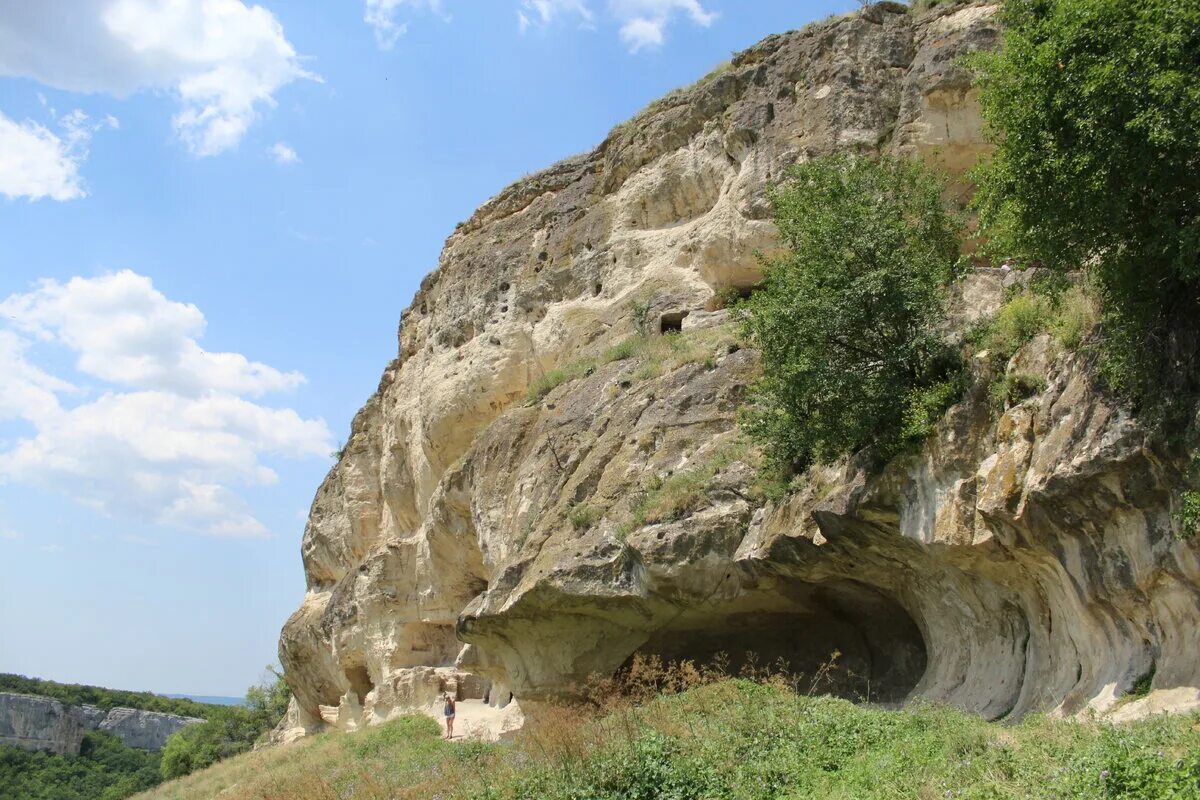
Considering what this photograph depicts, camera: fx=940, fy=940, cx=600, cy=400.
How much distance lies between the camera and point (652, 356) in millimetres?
17953

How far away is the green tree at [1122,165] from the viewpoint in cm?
821

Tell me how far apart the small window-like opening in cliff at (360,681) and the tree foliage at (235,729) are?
23017 mm

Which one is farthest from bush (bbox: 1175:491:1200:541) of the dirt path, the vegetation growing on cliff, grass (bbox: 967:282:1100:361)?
the vegetation growing on cliff

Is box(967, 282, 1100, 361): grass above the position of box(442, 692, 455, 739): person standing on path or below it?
above

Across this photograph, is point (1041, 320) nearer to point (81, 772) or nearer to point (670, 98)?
point (670, 98)

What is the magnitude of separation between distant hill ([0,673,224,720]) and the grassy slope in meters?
87.3

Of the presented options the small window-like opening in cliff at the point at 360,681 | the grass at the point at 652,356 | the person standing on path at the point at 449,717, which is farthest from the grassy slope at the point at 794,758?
the small window-like opening in cliff at the point at 360,681

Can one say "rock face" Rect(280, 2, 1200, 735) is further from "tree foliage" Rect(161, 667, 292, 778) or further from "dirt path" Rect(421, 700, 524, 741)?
"tree foliage" Rect(161, 667, 292, 778)

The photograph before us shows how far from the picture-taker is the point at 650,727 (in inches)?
412

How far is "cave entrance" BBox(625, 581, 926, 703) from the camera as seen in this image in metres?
13.8

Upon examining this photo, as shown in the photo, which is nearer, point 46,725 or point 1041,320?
point 1041,320

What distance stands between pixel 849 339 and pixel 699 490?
3069 mm

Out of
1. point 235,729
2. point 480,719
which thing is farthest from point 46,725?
point 480,719

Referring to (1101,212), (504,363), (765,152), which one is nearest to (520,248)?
(504,363)
